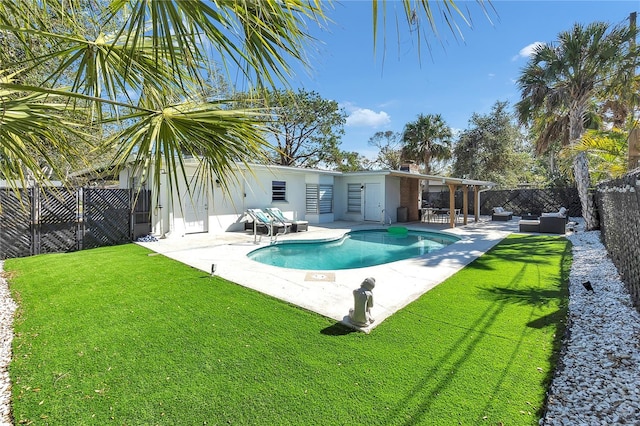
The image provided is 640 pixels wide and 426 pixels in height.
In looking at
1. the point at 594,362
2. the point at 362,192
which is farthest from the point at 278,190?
the point at 594,362

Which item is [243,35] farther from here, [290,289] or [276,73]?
[290,289]

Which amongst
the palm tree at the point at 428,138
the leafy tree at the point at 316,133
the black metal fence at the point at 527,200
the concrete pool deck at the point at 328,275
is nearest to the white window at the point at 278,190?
the concrete pool deck at the point at 328,275

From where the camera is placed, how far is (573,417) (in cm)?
249

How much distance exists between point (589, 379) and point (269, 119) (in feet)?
12.7

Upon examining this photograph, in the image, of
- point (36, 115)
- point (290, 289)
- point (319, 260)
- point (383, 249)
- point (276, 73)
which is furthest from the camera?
point (383, 249)

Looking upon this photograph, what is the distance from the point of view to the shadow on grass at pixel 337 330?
155 inches

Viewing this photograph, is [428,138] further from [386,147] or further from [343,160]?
[386,147]

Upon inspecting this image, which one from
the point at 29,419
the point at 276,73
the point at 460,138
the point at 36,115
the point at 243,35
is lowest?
the point at 29,419

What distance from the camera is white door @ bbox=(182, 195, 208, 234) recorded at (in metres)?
12.1

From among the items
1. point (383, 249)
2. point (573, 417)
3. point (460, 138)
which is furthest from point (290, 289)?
point (460, 138)

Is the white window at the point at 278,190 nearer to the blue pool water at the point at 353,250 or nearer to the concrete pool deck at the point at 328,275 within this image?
the blue pool water at the point at 353,250

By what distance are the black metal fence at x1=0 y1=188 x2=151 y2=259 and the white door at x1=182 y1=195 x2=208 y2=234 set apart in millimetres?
1363

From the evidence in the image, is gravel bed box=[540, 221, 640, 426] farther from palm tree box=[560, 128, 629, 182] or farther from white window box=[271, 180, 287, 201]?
white window box=[271, 180, 287, 201]

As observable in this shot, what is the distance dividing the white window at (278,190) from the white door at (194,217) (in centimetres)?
351
